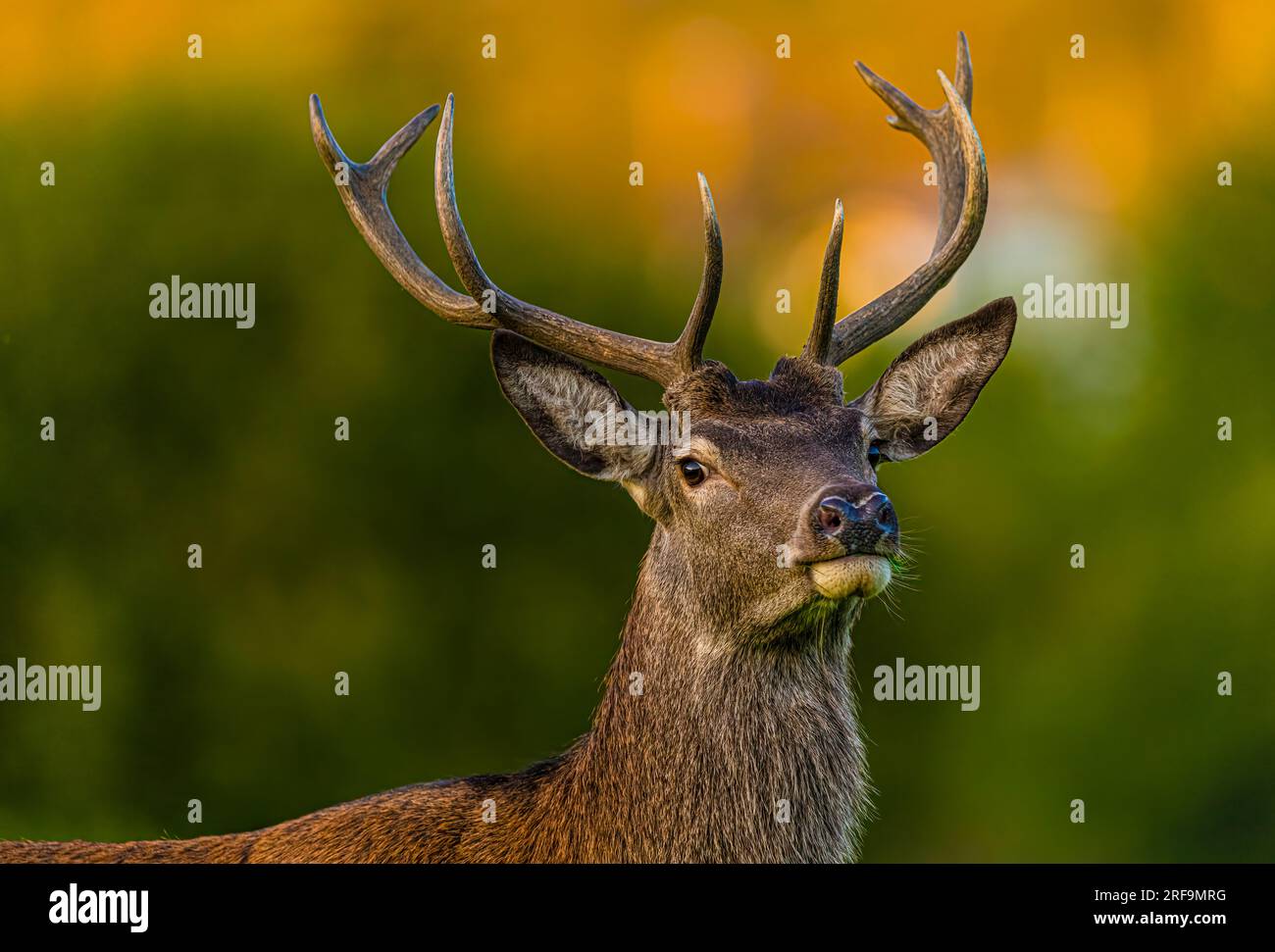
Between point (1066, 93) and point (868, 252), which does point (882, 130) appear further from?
point (868, 252)

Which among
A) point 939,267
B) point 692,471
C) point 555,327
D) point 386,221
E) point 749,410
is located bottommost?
point 692,471

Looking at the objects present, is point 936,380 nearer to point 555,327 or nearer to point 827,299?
point 827,299

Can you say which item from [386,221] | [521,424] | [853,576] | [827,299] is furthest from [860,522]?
[521,424]

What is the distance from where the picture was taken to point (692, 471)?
5.42 meters

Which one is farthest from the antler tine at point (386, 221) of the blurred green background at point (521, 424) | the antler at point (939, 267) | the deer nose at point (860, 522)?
the blurred green background at point (521, 424)

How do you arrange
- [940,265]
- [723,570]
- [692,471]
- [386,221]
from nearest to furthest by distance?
[723,570] → [692,471] → [940,265] → [386,221]

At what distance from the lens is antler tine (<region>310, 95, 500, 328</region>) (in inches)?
237

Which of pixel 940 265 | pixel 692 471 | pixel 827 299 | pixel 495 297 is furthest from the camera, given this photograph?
pixel 940 265

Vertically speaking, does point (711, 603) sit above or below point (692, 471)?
below

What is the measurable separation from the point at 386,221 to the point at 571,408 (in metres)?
1.33

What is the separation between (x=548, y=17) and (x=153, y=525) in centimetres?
641

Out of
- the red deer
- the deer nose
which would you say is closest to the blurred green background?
the red deer

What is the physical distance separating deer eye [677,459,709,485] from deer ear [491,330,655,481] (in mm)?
215

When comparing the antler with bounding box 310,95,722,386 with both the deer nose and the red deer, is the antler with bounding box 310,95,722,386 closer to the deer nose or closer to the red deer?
the red deer
